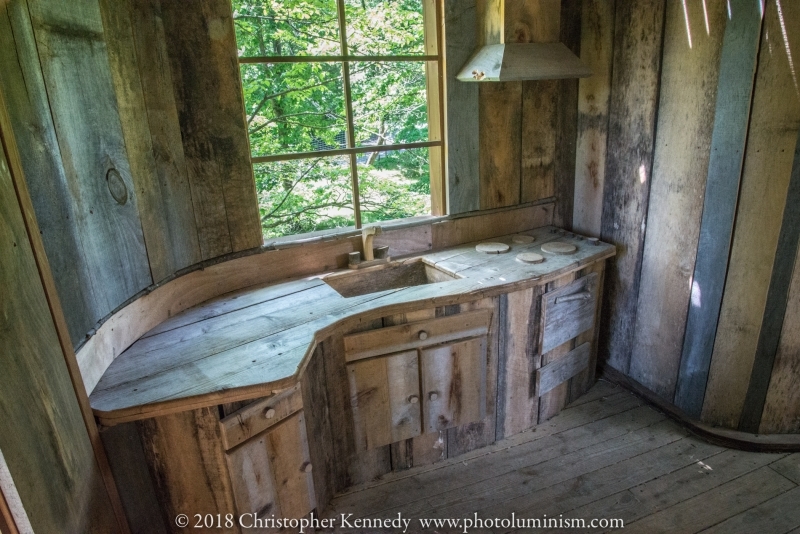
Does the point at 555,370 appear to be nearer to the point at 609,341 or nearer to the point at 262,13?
the point at 609,341

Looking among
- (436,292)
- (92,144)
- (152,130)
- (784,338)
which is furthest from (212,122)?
(784,338)

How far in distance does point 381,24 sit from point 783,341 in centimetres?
286

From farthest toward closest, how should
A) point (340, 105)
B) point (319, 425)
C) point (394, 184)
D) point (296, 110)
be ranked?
point (394, 184)
point (340, 105)
point (296, 110)
point (319, 425)

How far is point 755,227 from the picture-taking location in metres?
2.02

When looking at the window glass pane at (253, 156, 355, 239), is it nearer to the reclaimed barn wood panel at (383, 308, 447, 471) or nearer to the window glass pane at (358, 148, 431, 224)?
the window glass pane at (358, 148, 431, 224)

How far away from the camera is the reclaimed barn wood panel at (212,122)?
1868 mm

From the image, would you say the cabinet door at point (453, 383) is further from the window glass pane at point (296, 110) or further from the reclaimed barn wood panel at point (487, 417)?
the window glass pane at point (296, 110)

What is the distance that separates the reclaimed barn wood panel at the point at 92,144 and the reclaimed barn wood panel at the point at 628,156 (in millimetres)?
2126

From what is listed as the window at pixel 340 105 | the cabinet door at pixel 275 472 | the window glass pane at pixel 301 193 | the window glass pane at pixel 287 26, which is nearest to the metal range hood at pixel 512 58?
the window at pixel 340 105

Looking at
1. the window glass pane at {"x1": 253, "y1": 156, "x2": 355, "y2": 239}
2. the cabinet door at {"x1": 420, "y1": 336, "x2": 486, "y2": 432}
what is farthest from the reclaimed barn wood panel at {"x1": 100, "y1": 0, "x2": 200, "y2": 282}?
the window glass pane at {"x1": 253, "y1": 156, "x2": 355, "y2": 239}

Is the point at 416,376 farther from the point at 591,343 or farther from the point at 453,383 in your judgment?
the point at 591,343

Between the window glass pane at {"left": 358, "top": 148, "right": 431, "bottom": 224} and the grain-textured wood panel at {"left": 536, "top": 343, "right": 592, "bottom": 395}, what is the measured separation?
7.20 ft

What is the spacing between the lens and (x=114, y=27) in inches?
64.9

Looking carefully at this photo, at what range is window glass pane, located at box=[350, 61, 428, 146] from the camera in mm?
3961
